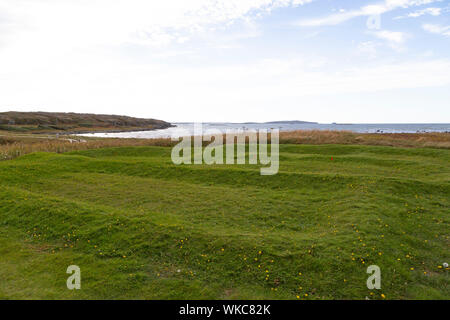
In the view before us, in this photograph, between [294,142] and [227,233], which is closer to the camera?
[227,233]

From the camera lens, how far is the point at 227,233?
454 inches

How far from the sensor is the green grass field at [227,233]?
852 centimetres

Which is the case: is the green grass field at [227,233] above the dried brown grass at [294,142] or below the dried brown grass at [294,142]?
below

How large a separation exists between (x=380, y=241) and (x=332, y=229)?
72.9 inches

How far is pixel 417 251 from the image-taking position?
10.4m

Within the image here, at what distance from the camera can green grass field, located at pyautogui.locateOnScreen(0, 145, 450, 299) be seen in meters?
8.52

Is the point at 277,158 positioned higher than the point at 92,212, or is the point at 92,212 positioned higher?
the point at 277,158

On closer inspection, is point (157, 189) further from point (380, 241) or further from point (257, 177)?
point (380, 241)

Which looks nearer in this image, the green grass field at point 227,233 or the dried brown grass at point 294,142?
the green grass field at point 227,233

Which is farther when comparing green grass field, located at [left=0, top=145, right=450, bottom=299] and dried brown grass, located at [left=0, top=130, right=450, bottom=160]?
dried brown grass, located at [left=0, top=130, right=450, bottom=160]

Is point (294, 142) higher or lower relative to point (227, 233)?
higher

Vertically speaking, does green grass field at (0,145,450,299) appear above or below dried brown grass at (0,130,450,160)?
below
